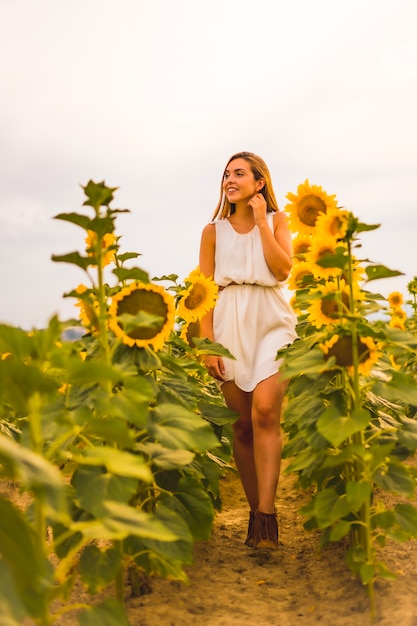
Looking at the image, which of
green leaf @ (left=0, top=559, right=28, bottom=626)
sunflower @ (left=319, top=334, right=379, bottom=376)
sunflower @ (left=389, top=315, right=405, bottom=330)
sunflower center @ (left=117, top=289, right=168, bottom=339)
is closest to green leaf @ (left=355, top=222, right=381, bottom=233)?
sunflower @ (left=319, top=334, right=379, bottom=376)

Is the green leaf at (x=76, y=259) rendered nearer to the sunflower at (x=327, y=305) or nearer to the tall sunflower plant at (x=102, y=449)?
the tall sunflower plant at (x=102, y=449)

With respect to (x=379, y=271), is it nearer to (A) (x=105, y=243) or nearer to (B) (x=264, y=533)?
(A) (x=105, y=243)

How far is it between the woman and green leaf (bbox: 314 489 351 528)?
41.7 inches

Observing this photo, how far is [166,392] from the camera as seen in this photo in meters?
2.76

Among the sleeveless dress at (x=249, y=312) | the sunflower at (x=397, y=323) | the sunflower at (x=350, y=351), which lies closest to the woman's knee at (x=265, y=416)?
the sleeveless dress at (x=249, y=312)

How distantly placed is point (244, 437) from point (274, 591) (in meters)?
0.98

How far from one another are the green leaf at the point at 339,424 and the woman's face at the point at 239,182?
6.14 feet

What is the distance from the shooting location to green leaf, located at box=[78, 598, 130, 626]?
1.95 m

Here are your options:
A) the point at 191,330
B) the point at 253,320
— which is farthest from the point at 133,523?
the point at 191,330

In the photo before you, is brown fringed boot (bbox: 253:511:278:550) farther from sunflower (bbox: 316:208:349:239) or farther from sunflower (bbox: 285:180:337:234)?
sunflower (bbox: 316:208:349:239)

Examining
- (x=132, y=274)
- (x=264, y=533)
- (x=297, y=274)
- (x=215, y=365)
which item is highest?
(x=297, y=274)

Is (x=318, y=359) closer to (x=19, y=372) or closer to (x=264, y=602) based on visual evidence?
(x=264, y=602)

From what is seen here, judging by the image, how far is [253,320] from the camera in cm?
399

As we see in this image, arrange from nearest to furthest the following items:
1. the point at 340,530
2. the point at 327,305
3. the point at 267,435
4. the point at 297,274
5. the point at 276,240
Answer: the point at 340,530 < the point at 327,305 < the point at 267,435 < the point at 297,274 < the point at 276,240
